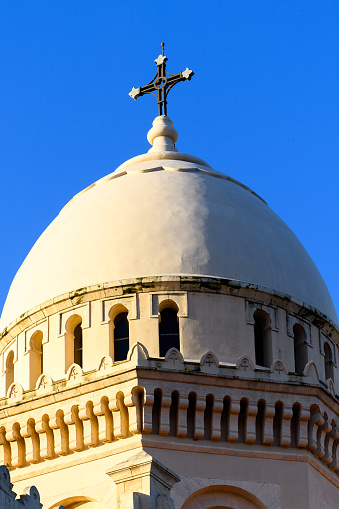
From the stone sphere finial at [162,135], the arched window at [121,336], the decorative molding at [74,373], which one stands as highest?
the stone sphere finial at [162,135]

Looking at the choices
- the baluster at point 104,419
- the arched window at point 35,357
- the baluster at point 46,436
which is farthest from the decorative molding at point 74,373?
the arched window at point 35,357

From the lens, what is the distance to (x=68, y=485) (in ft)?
95.3

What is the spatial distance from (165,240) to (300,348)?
321cm

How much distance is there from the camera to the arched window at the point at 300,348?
3048 cm

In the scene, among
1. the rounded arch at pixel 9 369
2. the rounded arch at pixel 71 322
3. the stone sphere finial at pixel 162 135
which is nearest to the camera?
the rounded arch at pixel 71 322

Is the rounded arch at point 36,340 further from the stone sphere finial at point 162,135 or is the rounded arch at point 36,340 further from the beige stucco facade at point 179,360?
the stone sphere finial at point 162,135

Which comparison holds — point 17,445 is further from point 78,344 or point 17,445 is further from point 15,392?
point 78,344

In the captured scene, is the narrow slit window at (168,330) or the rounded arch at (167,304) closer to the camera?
the narrow slit window at (168,330)

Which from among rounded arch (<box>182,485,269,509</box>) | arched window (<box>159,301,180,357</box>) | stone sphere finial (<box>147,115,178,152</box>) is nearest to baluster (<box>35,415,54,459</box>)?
arched window (<box>159,301,180,357</box>)

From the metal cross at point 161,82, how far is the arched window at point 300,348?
693 cm

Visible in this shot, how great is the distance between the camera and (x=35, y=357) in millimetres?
30812

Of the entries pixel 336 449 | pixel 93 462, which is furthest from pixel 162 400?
pixel 336 449

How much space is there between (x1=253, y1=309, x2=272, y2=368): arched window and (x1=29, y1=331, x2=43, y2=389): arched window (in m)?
4.03

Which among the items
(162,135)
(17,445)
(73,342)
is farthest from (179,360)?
(162,135)
